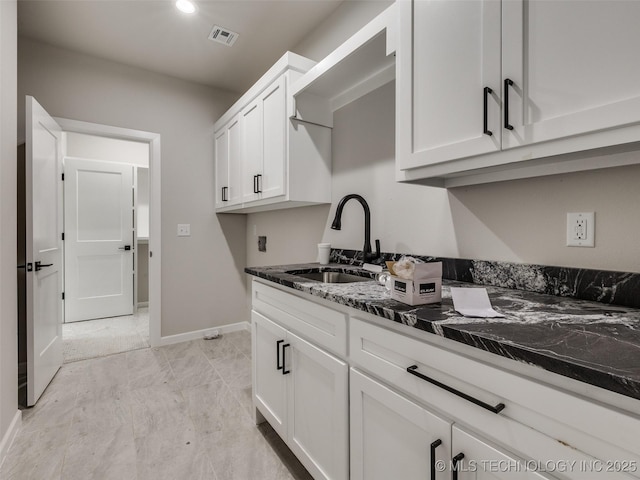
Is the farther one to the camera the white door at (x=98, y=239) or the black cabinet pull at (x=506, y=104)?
the white door at (x=98, y=239)

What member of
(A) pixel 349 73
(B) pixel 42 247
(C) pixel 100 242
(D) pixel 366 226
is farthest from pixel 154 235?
(A) pixel 349 73

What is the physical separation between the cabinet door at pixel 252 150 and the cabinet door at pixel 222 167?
17.7 inches

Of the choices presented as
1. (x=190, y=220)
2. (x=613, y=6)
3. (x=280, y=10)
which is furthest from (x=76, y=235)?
(x=613, y=6)

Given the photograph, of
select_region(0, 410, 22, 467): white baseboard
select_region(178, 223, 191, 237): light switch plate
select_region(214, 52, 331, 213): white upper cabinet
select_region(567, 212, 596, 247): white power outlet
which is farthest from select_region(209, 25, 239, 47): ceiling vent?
select_region(0, 410, 22, 467): white baseboard

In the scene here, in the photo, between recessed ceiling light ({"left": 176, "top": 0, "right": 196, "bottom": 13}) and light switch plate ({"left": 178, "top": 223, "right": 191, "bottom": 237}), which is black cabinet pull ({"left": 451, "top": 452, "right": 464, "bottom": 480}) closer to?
recessed ceiling light ({"left": 176, "top": 0, "right": 196, "bottom": 13})

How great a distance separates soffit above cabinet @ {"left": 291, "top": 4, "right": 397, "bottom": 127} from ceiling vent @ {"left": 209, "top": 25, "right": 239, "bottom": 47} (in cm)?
94

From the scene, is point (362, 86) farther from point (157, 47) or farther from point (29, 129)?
point (29, 129)

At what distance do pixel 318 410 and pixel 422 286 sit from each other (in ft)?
2.22

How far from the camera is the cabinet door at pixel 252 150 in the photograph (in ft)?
7.59

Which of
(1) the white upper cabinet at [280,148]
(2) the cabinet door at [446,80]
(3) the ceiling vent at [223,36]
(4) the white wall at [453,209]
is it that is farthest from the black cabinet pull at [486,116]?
(3) the ceiling vent at [223,36]

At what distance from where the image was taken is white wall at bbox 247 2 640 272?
1.00m

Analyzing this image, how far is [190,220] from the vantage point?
3201 mm

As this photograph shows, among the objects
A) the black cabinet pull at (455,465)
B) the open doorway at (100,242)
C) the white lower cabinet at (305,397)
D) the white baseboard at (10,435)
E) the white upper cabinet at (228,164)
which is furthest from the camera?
the open doorway at (100,242)

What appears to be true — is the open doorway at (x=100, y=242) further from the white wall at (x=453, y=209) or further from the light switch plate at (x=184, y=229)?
the white wall at (x=453, y=209)
